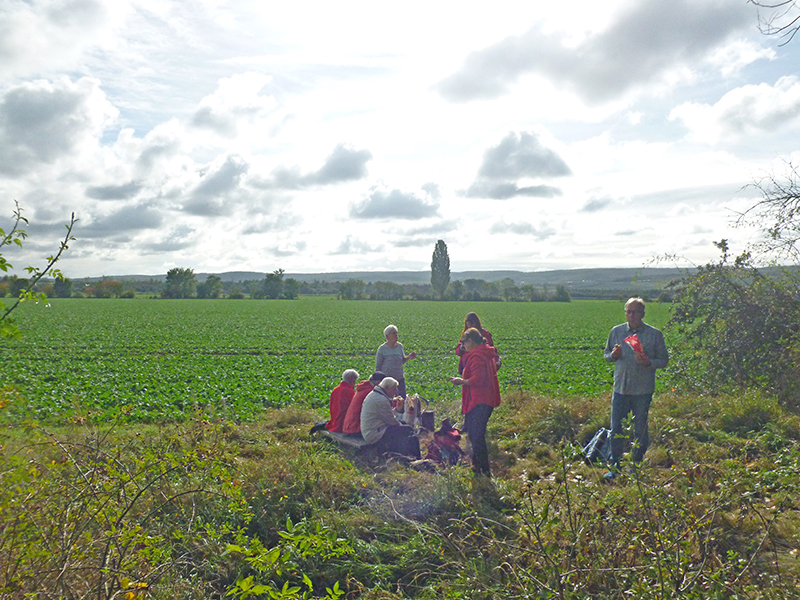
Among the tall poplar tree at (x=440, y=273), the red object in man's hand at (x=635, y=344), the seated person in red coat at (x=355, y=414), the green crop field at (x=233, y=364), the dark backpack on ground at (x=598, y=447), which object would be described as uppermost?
the tall poplar tree at (x=440, y=273)

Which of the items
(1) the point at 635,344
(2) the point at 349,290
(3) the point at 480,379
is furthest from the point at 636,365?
(2) the point at 349,290

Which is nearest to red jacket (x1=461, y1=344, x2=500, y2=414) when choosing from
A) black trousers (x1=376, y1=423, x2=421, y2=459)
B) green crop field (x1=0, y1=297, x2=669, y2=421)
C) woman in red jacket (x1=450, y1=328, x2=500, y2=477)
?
woman in red jacket (x1=450, y1=328, x2=500, y2=477)

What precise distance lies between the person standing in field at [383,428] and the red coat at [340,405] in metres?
0.79

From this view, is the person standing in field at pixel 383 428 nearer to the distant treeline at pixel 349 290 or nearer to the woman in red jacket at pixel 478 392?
the woman in red jacket at pixel 478 392

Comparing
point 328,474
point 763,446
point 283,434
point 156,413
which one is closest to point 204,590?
point 328,474

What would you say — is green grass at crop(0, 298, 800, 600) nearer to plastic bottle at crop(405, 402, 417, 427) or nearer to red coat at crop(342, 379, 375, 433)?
red coat at crop(342, 379, 375, 433)

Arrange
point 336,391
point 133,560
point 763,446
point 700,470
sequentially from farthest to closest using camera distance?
point 336,391
point 763,446
point 700,470
point 133,560

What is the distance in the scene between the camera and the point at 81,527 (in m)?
3.26

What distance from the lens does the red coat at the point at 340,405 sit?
8.03m

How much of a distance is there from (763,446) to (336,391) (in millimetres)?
5609

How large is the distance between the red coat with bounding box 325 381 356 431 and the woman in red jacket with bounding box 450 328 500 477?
7.31 feet

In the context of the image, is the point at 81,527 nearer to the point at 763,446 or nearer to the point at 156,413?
the point at 763,446

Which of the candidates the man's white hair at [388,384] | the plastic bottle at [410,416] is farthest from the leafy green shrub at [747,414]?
the man's white hair at [388,384]

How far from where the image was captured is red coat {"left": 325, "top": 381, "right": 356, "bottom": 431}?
803 cm
